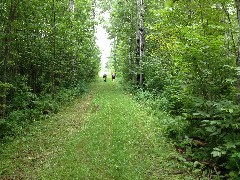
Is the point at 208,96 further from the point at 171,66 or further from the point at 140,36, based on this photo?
the point at 140,36

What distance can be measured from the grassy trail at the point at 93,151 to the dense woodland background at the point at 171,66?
34.4 inches

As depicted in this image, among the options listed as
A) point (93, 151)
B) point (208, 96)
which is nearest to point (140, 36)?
point (208, 96)

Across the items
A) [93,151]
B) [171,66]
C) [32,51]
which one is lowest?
[93,151]

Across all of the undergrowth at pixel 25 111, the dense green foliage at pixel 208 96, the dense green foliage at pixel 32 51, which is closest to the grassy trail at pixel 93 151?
the undergrowth at pixel 25 111

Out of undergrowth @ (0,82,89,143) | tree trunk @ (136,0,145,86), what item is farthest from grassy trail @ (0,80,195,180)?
tree trunk @ (136,0,145,86)

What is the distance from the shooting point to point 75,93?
803 inches

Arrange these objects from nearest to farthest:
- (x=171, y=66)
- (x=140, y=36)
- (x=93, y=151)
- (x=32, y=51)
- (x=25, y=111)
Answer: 1. (x=93, y=151)
2. (x=25, y=111)
3. (x=171, y=66)
4. (x=32, y=51)
5. (x=140, y=36)

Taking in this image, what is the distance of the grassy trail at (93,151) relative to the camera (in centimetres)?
693

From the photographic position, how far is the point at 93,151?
8.36m

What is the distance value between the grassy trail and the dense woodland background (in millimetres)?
874

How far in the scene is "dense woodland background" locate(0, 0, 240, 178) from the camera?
7355mm

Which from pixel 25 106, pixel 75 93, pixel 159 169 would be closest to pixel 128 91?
pixel 75 93

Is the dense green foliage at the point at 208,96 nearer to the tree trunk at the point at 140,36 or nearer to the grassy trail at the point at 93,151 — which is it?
the grassy trail at the point at 93,151

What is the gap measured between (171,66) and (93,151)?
881 centimetres
